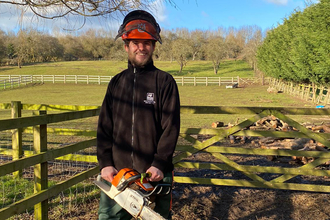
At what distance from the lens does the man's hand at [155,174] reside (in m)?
1.90

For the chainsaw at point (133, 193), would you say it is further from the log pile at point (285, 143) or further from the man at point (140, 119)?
the log pile at point (285, 143)

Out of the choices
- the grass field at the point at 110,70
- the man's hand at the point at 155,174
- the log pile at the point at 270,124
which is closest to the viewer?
the man's hand at the point at 155,174

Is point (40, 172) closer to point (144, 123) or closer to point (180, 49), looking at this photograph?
point (144, 123)

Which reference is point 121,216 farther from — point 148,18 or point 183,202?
point 183,202

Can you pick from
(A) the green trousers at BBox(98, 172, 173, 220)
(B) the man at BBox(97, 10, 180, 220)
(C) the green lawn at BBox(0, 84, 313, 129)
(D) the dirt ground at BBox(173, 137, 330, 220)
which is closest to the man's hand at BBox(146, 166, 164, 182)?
(B) the man at BBox(97, 10, 180, 220)

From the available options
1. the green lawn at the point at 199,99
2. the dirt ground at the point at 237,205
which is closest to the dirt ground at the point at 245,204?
the dirt ground at the point at 237,205

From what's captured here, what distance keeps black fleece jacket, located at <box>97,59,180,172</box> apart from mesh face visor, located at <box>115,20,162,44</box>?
21cm

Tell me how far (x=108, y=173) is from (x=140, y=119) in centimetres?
42

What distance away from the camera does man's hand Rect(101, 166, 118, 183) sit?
2.01 meters

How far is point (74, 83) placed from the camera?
4031 cm

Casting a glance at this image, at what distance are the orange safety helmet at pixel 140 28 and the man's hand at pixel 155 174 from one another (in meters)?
0.88

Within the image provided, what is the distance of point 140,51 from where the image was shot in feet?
6.91

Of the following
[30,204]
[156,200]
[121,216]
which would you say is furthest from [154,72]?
[30,204]

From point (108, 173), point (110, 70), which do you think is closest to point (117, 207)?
point (108, 173)
